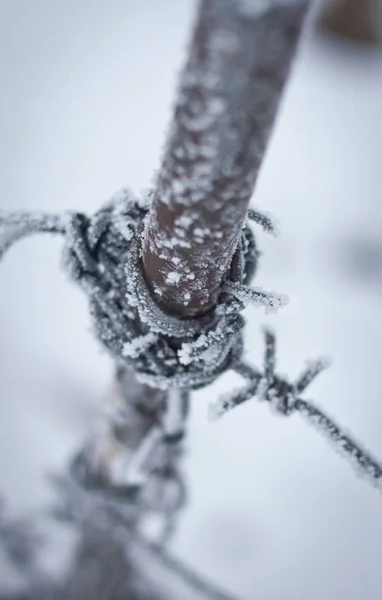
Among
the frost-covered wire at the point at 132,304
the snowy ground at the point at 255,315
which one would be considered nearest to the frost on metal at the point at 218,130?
the frost-covered wire at the point at 132,304

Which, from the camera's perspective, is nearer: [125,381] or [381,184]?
[125,381]

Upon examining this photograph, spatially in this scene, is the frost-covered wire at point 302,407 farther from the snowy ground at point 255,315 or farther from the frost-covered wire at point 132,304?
the snowy ground at point 255,315

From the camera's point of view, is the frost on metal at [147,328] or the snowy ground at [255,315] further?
the snowy ground at [255,315]

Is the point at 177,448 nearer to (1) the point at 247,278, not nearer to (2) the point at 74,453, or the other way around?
(2) the point at 74,453

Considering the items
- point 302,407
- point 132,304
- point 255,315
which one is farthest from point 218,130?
point 255,315

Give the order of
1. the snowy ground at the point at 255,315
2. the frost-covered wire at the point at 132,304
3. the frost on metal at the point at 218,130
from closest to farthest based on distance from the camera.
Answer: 1. the frost on metal at the point at 218,130
2. the frost-covered wire at the point at 132,304
3. the snowy ground at the point at 255,315

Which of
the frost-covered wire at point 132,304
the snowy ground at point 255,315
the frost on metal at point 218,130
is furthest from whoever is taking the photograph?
the snowy ground at point 255,315

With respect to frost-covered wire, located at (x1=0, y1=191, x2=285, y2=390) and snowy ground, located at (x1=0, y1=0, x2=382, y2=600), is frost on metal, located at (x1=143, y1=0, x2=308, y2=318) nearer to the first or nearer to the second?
frost-covered wire, located at (x1=0, y1=191, x2=285, y2=390)

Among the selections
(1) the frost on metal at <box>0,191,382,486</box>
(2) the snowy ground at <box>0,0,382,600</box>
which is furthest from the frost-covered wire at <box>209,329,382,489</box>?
(2) the snowy ground at <box>0,0,382,600</box>

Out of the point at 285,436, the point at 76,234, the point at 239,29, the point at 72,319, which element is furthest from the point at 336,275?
the point at 239,29
